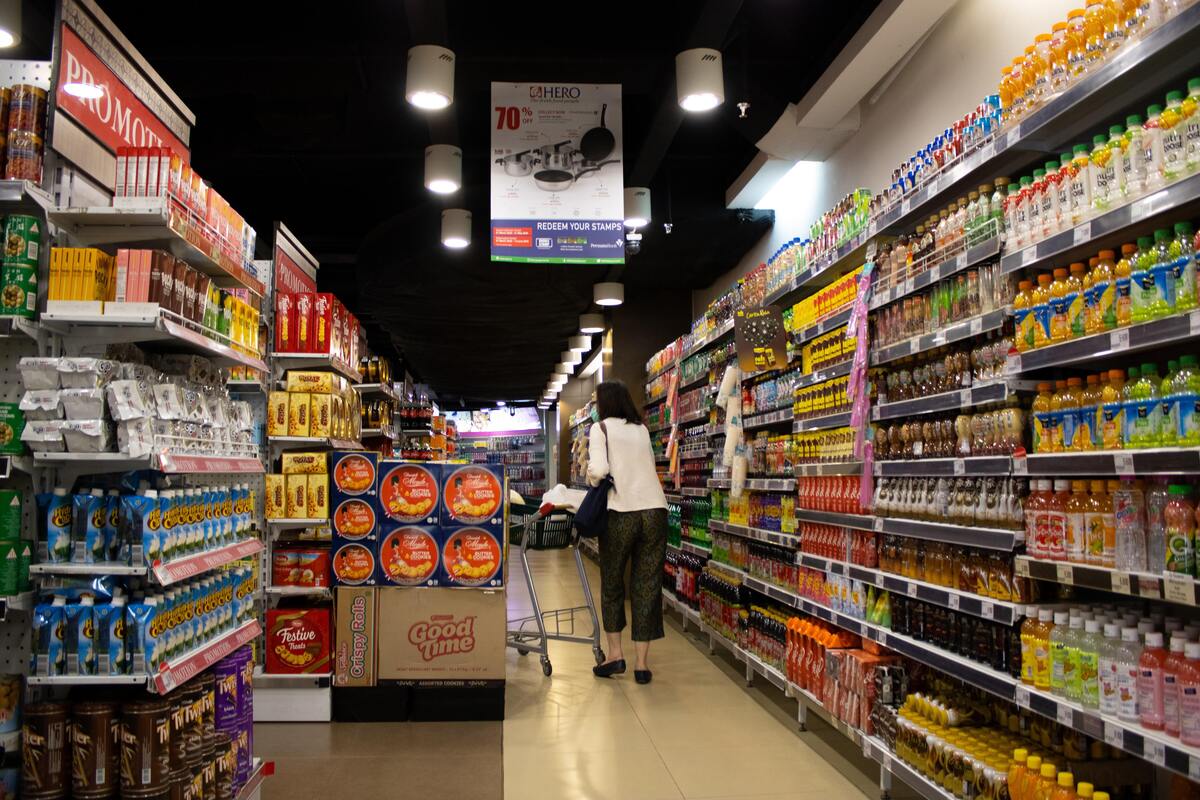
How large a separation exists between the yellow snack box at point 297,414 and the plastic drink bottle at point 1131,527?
4170mm

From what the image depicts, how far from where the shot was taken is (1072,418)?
8.72ft

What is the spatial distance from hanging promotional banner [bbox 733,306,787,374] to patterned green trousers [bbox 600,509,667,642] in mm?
1173

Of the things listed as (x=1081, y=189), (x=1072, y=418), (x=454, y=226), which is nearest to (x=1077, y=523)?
(x=1072, y=418)

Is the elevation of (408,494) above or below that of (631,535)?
above

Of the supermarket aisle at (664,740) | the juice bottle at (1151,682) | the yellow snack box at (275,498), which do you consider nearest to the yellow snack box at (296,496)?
the yellow snack box at (275,498)

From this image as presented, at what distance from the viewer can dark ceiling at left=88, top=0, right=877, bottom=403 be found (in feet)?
19.1

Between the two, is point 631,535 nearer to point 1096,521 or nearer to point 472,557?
point 472,557

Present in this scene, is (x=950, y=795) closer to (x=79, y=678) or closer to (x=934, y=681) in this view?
(x=934, y=681)

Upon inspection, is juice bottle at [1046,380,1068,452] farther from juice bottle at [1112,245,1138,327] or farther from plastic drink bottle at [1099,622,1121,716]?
plastic drink bottle at [1099,622,1121,716]

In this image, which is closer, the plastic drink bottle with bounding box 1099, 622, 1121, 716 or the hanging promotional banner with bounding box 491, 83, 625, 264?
the plastic drink bottle with bounding box 1099, 622, 1121, 716

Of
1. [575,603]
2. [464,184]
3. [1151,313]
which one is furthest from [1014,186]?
[575,603]

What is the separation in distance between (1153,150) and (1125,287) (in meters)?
0.37

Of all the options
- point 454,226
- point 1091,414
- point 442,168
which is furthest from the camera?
point 454,226

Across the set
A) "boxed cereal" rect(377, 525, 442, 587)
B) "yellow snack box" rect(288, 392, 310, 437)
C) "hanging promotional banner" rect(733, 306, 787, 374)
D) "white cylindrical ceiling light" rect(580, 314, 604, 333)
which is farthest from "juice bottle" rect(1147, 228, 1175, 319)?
"white cylindrical ceiling light" rect(580, 314, 604, 333)
